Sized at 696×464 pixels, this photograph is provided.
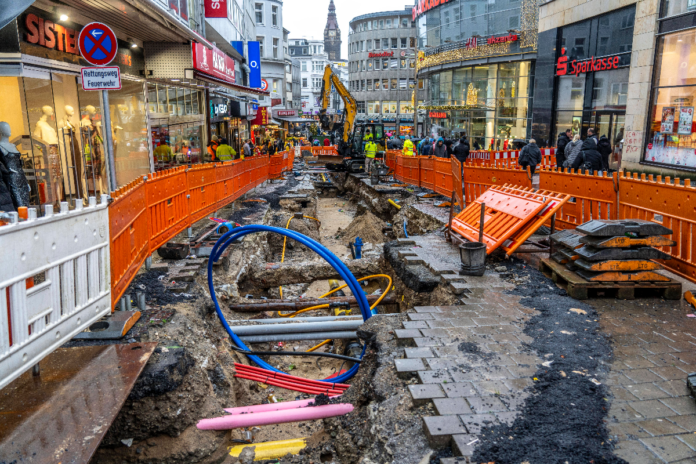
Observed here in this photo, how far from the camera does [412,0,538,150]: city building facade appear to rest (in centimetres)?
2811

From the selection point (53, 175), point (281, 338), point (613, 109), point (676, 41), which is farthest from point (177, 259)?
point (613, 109)

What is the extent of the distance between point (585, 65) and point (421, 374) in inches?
810

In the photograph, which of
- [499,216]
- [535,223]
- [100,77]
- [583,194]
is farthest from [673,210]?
[100,77]

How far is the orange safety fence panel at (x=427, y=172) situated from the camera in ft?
50.1

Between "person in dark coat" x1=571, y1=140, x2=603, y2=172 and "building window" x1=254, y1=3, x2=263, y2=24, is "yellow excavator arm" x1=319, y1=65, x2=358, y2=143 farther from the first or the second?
"building window" x1=254, y1=3, x2=263, y2=24

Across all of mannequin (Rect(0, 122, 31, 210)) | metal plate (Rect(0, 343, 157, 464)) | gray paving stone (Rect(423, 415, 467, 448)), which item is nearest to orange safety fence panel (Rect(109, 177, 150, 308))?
metal plate (Rect(0, 343, 157, 464))

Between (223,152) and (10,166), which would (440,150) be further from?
(10,166)

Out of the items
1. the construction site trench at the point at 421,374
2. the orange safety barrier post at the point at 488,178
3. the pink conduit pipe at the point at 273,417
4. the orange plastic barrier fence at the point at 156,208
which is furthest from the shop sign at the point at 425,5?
the pink conduit pipe at the point at 273,417

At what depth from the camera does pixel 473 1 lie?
103ft

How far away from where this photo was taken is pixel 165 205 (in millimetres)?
6918

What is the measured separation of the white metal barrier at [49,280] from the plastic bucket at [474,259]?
439 cm

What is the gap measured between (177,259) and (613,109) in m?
18.5

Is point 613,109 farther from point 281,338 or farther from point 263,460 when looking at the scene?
point 263,460

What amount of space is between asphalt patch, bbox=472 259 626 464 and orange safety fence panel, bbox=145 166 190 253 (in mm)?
4786
